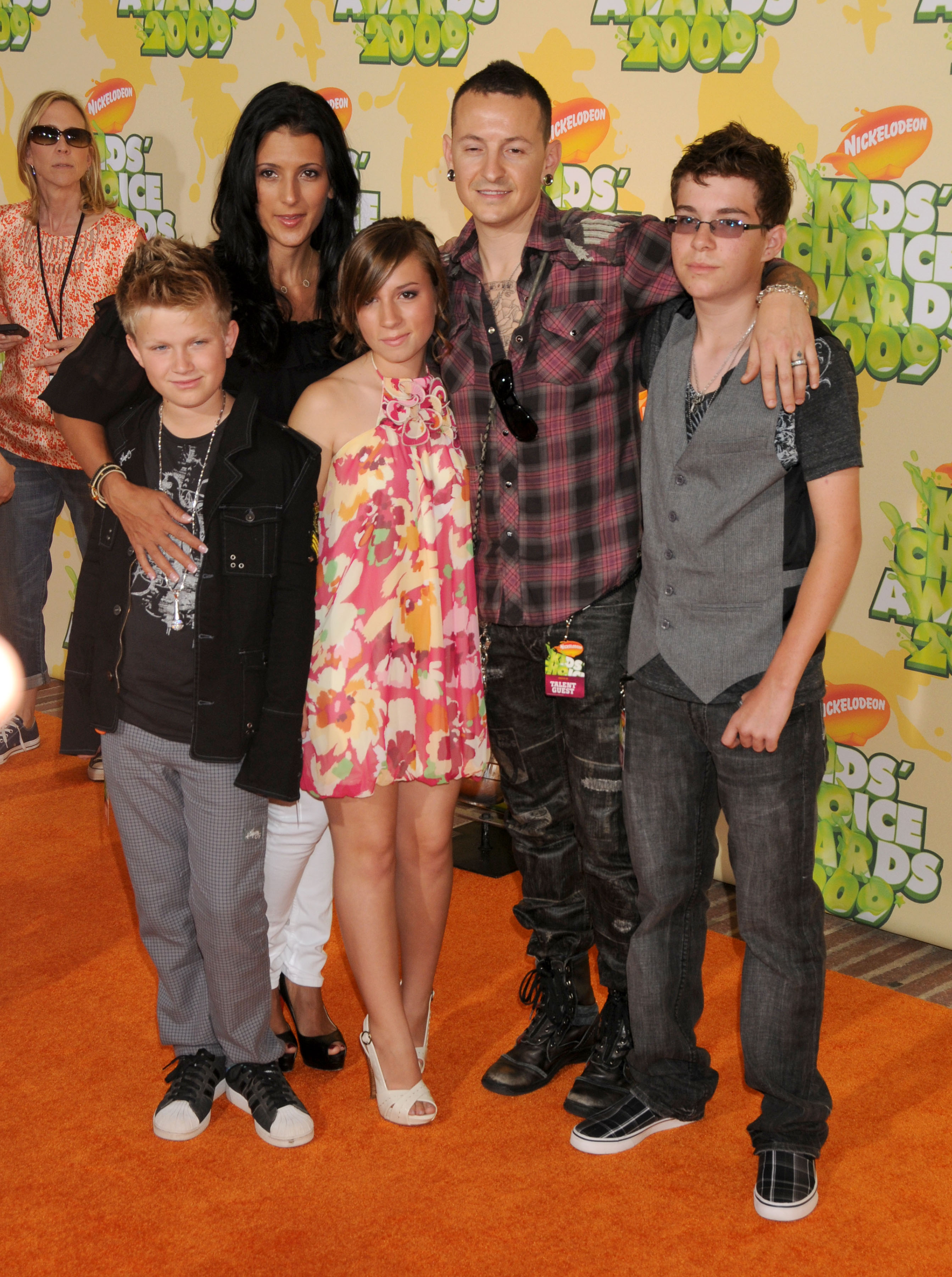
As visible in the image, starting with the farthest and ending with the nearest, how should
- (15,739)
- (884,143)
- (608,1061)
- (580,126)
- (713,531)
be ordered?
(15,739) → (580,126) → (884,143) → (608,1061) → (713,531)

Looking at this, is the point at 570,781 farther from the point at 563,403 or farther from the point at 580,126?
the point at 580,126

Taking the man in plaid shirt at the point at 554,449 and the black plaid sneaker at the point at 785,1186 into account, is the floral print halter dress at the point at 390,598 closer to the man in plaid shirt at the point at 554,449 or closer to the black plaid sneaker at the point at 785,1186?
the man in plaid shirt at the point at 554,449

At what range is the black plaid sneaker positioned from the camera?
7.38 feet

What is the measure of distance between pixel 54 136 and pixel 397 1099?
3.07 m

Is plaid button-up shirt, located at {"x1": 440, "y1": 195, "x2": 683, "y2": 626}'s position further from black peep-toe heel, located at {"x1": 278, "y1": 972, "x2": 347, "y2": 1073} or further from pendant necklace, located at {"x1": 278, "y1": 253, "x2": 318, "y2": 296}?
black peep-toe heel, located at {"x1": 278, "y1": 972, "x2": 347, "y2": 1073}

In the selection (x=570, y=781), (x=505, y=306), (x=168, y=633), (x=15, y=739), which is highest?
(x=505, y=306)

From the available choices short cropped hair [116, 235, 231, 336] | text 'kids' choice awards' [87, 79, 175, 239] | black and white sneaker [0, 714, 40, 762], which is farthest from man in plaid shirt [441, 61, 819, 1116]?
text 'kids' choice awards' [87, 79, 175, 239]

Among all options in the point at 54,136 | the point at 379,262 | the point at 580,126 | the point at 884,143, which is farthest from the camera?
the point at 54,136

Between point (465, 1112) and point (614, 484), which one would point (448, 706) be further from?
point (465, 1112)

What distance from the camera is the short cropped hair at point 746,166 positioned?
211cm

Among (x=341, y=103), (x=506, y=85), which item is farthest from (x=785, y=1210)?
(x=341, y=103)

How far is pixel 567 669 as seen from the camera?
2471 mm

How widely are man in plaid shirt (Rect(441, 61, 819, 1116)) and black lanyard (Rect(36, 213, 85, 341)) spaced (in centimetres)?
197

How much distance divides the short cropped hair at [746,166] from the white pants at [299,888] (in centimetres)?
132
